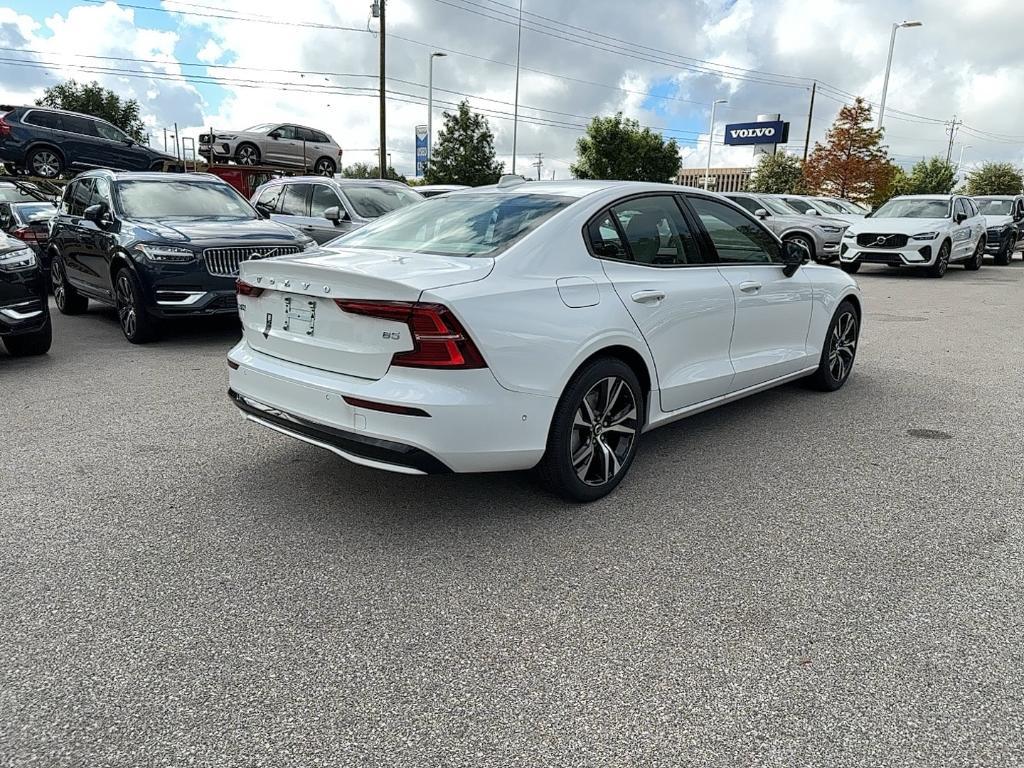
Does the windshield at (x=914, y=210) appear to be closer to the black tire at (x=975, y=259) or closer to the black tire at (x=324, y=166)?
the black tire at (x=975, y=259)

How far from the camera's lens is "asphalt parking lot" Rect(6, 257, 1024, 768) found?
7.48ft

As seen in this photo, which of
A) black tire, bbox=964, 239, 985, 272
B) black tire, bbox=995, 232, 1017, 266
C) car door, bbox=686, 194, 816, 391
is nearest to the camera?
car door, bbox=686, 194, 816, 391

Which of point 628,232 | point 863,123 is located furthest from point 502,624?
point 863,123

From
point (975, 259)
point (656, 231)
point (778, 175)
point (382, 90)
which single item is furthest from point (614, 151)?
point (656, 231)

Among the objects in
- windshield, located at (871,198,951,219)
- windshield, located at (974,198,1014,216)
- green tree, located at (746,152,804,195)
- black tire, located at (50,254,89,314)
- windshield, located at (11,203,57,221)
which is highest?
green tree, located at (746,152,804,195)

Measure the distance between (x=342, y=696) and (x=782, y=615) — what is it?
165cm

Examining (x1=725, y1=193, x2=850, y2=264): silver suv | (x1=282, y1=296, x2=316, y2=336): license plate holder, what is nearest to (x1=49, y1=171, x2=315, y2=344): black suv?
(x1=282, y1=296, x2=316, y2=336): license plate holder

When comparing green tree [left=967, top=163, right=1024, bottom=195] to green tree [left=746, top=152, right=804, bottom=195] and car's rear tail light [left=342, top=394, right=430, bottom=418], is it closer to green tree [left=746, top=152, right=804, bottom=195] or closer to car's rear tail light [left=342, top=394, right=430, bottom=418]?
green tree [left=746, top=152, right=804, bottom=195]

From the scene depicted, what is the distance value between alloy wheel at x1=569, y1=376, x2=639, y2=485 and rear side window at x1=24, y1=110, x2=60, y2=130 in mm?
19559

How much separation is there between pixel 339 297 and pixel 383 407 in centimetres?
55

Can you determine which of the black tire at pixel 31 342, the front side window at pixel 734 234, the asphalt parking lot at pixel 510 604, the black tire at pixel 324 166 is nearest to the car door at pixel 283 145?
the black tire at pixel 324 166

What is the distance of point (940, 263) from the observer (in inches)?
664

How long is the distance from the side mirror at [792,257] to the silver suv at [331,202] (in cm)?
673

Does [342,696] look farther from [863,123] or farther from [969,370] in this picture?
[863,123]
